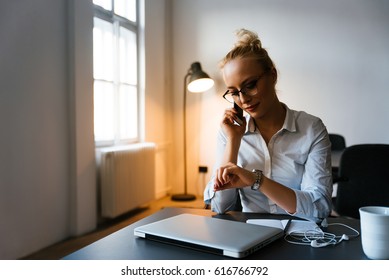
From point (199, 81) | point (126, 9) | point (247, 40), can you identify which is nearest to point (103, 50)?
point (126, 9)

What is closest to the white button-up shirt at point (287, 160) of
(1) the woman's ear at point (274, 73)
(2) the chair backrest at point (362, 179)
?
(1) the woman's ear at point (274, 73)

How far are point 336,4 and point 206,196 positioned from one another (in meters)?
3.14

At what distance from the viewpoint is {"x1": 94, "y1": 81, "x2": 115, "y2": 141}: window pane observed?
10.3ft

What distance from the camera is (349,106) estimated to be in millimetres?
→ 3662

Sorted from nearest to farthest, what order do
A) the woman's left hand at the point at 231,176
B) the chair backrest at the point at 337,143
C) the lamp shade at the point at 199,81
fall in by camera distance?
1. the woman's left hand at the point at 231,176
2. the chair backrest at the point at 337,143
3. the lamp shade at the point at 199,81

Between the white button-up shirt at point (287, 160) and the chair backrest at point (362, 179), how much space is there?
26.2 inches

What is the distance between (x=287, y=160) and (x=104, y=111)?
7.53 ft

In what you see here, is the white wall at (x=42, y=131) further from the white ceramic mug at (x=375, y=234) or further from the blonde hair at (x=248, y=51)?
the white ceramic mug at (x=375, y=234)

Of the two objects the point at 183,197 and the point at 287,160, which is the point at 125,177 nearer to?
the point at 183,197

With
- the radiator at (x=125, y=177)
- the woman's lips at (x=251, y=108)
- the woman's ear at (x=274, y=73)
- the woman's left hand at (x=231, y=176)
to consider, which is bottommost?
the radiator at (x=125, y=177)

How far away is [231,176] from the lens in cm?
101

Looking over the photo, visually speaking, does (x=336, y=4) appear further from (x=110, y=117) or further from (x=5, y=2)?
→ (x=5, y=2)

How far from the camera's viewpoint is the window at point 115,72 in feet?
10.3
